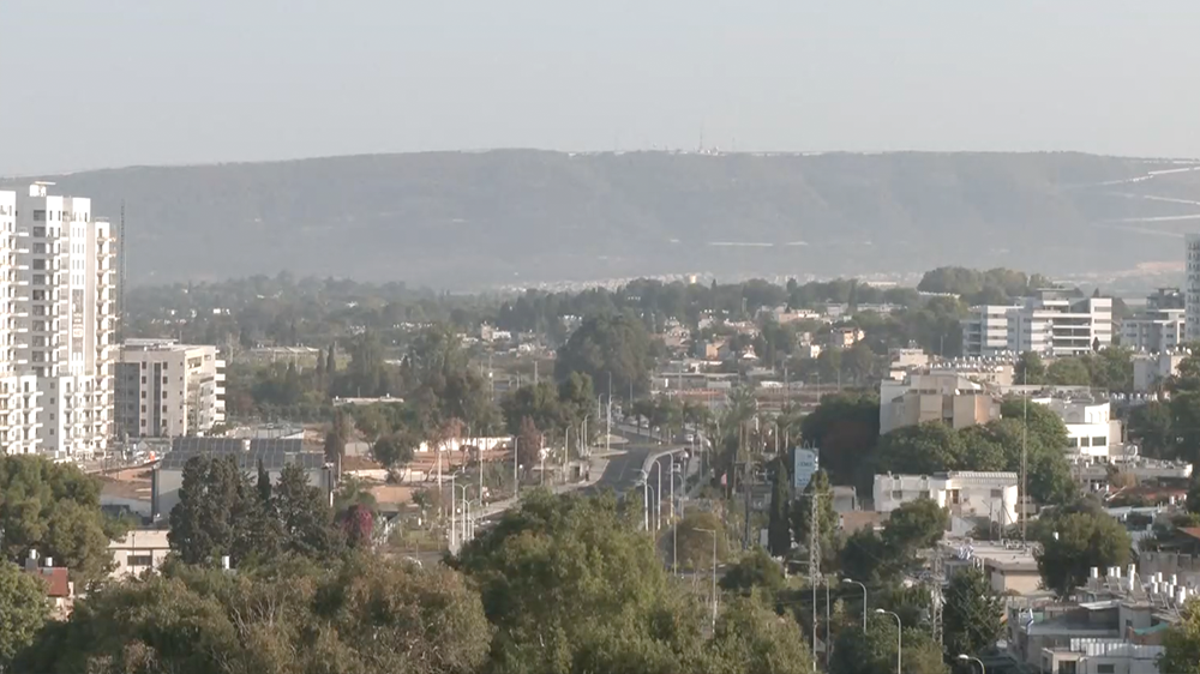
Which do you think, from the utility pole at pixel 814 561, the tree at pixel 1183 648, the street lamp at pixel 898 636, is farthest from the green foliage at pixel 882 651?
the tree at pixel 1183 648

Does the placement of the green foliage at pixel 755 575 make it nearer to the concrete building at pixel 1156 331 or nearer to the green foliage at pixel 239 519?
the green foliage at pixel 239 519

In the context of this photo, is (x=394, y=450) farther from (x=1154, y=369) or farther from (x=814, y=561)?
(x=814, y=561)

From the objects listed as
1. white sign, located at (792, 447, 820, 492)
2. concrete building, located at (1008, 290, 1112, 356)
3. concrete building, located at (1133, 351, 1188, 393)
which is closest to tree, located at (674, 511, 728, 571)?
white sign, located at (792, 447, 820, 492)

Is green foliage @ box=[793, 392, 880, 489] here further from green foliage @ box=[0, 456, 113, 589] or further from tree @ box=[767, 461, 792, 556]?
green foliage @ box=[0, 456, 113, 589]

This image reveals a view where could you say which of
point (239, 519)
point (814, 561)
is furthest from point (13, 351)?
point (814, 561)

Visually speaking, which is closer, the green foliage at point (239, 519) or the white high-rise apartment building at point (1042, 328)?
the green foliage at point (239, 519)
